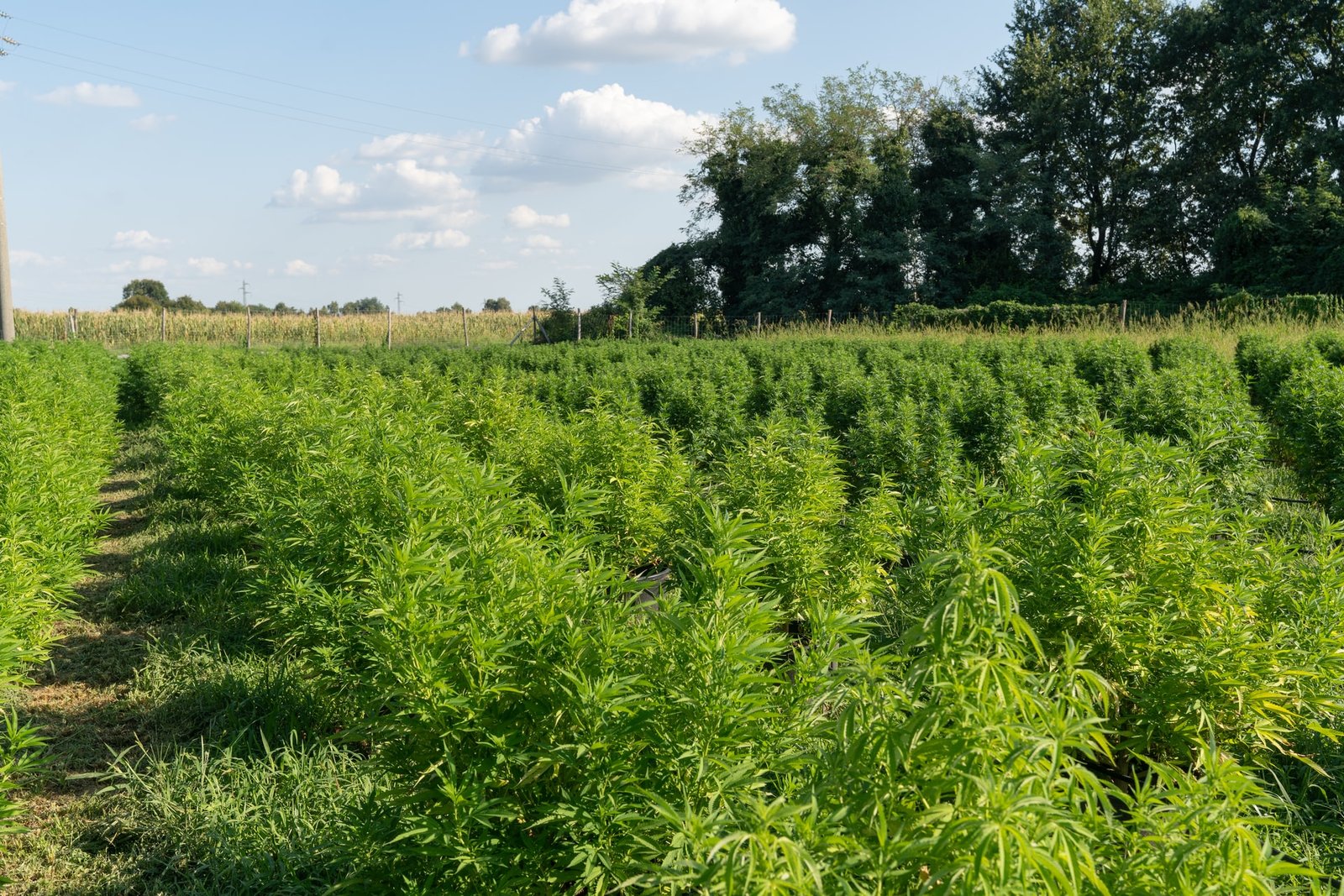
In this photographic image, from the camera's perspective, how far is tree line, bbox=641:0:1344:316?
2938 cm

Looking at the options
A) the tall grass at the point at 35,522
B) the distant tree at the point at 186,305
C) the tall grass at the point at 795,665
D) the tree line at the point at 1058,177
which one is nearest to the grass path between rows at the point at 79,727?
the tall grass at the point at 35,522

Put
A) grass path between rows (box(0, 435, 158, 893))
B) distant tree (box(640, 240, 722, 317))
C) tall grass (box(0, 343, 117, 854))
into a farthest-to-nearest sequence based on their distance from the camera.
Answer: distant tree (box(640, 240, 722, 317)) < tall grass (box(0, 343, 117, 854)) < grass path between rows (box(0, 435, 158, 893))

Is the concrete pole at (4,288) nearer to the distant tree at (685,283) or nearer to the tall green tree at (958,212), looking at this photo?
the distant tree at (685,283)

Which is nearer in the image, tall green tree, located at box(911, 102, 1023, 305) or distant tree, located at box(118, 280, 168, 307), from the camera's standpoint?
tall green tree, located at box(911, 102, 1023, 305)

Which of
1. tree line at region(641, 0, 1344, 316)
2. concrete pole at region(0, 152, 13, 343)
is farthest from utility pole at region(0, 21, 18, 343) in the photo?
tree line at region(641, 0, 1344, 316)

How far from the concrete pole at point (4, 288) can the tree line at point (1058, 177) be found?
21827 mm

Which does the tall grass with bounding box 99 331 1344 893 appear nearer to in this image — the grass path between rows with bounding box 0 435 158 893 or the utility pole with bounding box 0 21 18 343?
the grass path between rows with bounding box 0 435 158 893

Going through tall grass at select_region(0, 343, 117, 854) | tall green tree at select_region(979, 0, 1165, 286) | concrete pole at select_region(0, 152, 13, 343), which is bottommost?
tall grass at select_region(0, 343, 117, 854)

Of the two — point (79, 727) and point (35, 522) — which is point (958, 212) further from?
point (79, 727)

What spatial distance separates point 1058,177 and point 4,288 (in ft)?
111

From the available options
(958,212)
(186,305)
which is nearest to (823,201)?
(958,212)

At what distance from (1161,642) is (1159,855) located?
224 centimetres

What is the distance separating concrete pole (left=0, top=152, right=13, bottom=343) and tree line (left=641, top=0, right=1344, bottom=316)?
21827 mm

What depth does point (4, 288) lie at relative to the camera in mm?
22422
